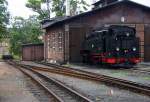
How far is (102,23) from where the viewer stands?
140 ft

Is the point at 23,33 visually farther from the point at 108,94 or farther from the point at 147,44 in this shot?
the point at 108,94

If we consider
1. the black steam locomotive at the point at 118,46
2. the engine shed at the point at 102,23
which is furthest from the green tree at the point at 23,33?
the black steam locomotive at the point at 118,46

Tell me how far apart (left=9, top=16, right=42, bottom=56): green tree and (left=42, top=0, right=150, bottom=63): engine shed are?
121ft

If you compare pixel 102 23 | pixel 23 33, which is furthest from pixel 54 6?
pixel 102 23

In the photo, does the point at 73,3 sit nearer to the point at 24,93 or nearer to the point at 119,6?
the point at 119,6

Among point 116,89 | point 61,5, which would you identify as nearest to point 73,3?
point 61,5

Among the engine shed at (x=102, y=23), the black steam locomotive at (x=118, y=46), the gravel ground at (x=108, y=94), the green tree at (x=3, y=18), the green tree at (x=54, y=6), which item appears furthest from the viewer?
the green tree at (x=54, y=6)

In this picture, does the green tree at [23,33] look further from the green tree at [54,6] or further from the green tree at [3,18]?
the green tree at [3,18]

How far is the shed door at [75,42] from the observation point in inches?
1641

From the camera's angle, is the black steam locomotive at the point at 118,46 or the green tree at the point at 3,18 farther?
the black steam locomotive at the point at 118,46

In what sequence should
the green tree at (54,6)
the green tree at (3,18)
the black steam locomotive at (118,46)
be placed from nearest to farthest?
the green tree at (3,18) → the black steam locomotive at (118,46) → the green tree at (54,6)

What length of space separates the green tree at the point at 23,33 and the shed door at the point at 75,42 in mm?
36941

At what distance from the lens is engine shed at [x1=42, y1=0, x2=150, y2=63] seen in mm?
41688

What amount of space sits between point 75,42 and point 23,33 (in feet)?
157
